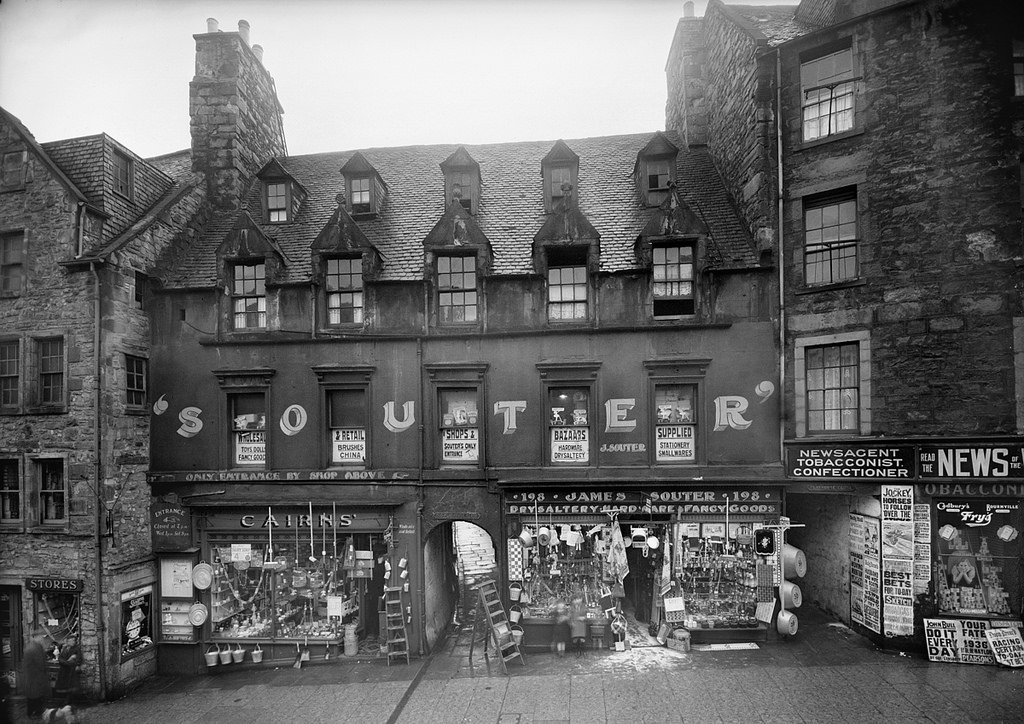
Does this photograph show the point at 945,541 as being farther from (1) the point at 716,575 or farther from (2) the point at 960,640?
(1) the point at 716,575

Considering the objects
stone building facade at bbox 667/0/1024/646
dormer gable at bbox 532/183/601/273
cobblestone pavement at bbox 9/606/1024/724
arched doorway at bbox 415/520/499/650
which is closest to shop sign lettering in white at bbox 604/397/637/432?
dormer gable at bbox 532/183/601/273

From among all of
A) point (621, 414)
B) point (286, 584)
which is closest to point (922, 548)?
point (621, 414)

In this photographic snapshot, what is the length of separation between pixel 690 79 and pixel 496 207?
8.59 m

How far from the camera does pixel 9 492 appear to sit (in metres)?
13.2

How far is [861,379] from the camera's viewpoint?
12.8 meters

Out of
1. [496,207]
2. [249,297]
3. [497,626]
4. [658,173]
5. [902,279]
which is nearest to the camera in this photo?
[902,279]

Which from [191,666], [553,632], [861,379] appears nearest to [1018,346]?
[861,379]

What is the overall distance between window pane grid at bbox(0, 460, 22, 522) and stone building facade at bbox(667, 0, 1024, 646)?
61.8 feet

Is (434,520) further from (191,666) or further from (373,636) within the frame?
(191,666)

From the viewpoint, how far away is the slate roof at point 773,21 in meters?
14.7

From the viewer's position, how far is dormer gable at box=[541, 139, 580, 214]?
1565 centimetres

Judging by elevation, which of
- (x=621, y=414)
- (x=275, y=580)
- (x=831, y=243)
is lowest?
(x=275, y=580)

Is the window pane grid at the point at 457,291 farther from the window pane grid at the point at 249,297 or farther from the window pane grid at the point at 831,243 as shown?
the window pane grid at the point at 831,243

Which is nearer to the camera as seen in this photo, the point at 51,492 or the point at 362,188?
the point at 51,492
